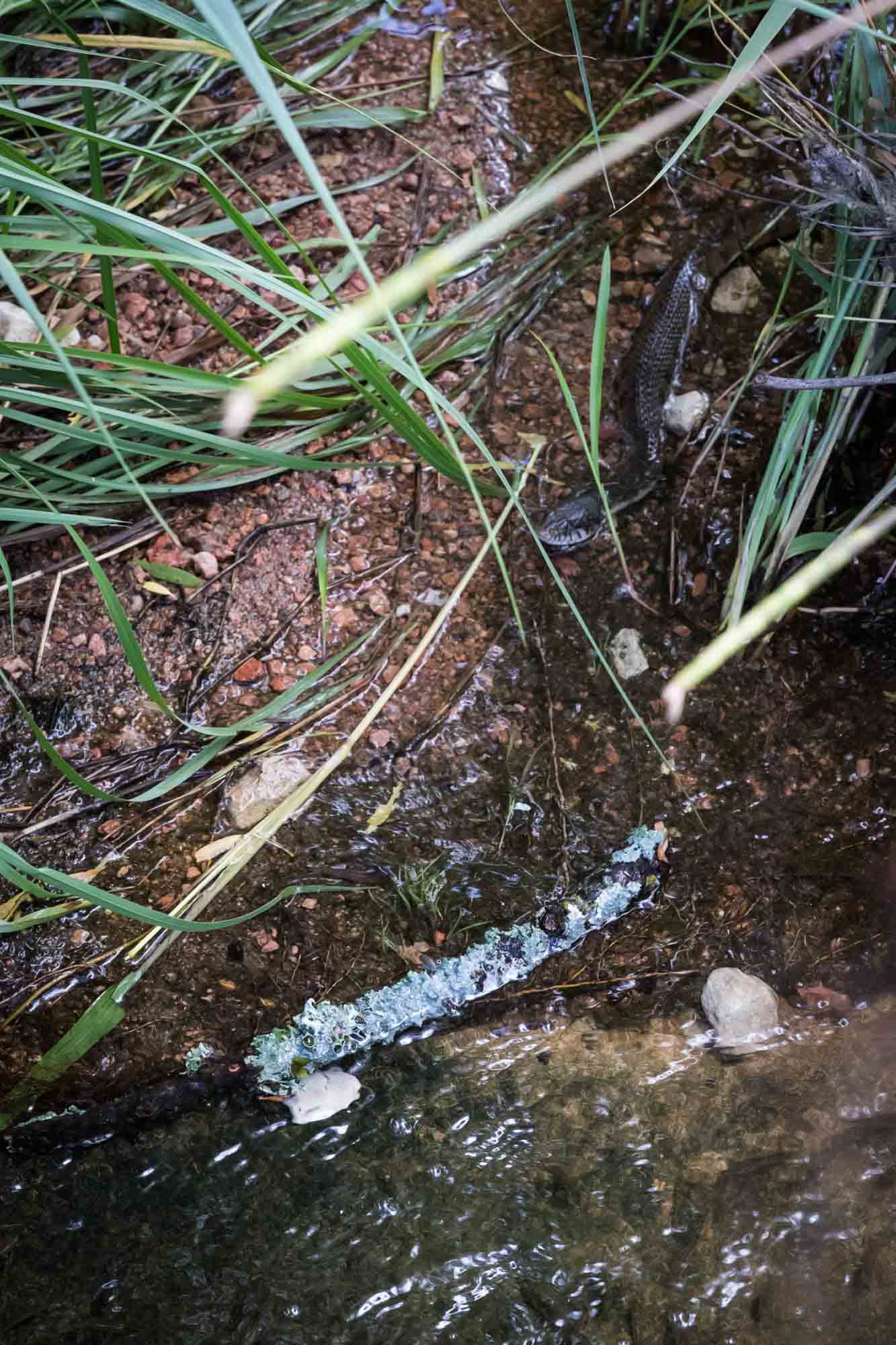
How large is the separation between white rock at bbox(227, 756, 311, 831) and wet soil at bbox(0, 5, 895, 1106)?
5 centimetres

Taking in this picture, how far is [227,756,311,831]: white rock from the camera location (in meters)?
1.86

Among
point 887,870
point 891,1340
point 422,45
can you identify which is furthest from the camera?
point 422,45

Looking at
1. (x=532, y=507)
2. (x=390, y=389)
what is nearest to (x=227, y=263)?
(x=390, y=389)

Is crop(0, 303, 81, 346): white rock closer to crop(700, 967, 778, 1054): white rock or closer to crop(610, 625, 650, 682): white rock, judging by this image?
crop(610, 625, 650, 682): white rock

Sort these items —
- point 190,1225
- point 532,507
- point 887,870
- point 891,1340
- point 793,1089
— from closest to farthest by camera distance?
point 891,1340, point 190,1225, point 793,1089, point 887,870, point 532,507

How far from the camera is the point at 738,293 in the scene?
2.37 meters

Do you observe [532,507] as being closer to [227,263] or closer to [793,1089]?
[227,263]

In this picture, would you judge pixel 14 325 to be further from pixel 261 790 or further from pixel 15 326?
pixel 261 790

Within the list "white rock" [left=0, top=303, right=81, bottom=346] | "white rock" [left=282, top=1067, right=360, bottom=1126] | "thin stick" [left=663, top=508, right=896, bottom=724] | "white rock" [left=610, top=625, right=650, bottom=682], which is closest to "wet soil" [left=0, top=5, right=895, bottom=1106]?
"white rock" [left=610, top=625, right=650, bottom=682]

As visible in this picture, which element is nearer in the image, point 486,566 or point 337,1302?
point 337,1302

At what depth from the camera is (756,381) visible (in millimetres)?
1322

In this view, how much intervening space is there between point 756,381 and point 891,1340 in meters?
1.40

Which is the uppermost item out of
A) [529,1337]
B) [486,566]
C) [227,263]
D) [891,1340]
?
[227,263]

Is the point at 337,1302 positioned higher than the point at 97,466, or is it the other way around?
the point at 97,466
